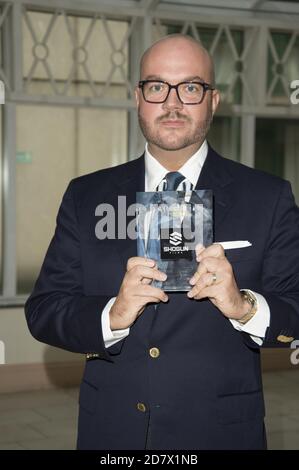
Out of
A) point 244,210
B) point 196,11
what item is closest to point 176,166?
point 244,210

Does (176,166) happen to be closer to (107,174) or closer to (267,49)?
(107,174)

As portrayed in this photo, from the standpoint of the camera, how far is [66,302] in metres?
2.17

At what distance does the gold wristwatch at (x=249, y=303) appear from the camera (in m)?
1.98

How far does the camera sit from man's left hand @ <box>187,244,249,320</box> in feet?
6.17

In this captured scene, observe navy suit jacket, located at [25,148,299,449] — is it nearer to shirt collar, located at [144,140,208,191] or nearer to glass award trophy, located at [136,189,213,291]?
shirt collar, located at [144,140,208,191]

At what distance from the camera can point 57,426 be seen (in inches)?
246

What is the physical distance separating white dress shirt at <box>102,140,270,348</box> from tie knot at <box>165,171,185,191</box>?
3 centimetres

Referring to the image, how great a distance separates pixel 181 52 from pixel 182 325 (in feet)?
2.64

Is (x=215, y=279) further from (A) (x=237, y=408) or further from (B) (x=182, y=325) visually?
(A) (x=237, y=408)

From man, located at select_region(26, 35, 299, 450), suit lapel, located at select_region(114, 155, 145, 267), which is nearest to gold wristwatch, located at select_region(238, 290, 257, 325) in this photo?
man, located at select_region(26, 35, 299, 450)

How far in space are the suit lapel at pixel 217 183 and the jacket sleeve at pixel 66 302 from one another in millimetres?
418

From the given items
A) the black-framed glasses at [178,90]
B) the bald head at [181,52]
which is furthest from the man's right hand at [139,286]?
the bald head at [181,52]
